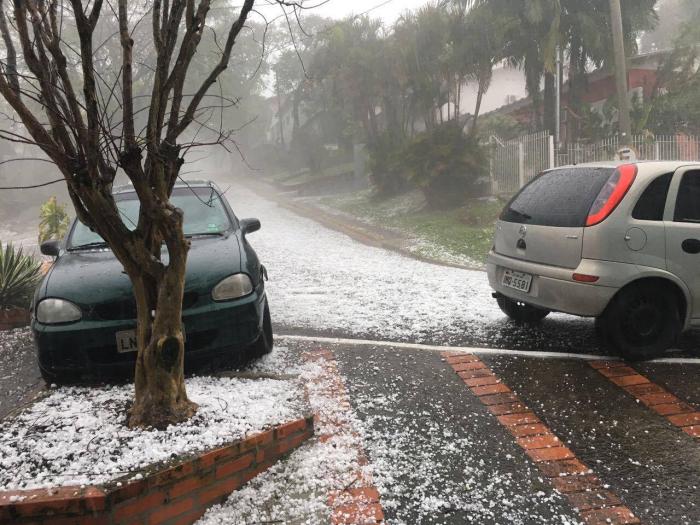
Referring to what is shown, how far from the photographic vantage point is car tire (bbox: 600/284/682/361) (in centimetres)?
415

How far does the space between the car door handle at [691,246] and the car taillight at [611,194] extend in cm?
61

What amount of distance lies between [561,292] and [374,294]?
281 cm

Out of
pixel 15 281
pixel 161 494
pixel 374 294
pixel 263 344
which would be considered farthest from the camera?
pixel 374 294

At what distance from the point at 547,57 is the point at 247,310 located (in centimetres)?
1549

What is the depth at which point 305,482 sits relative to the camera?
2.66 meters

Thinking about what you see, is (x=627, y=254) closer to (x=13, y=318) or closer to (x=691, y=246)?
(x=691, y=246)

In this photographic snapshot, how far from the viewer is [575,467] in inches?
110

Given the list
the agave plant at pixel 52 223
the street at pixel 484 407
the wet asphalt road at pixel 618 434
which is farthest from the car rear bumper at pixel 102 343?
the agave plant at pixel 52 223

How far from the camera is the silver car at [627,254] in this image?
405 centimetres

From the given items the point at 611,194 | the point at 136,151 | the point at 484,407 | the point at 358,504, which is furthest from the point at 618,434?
the point at 136,151

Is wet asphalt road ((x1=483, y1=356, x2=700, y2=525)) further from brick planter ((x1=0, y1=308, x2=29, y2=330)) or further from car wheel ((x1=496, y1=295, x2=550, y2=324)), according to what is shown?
brick planter ((x1=0, y1=308, x2=29, y2=330))

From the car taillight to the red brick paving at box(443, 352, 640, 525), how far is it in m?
1.13

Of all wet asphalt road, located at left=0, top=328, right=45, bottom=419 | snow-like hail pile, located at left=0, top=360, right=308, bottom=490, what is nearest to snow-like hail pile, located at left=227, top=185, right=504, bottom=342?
snow-like hail pile, located at left=0, top=360, right=308, bottom=490

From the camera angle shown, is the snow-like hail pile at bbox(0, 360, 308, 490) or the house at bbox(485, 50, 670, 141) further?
the house at bbox(485, 50, 670, 141)
